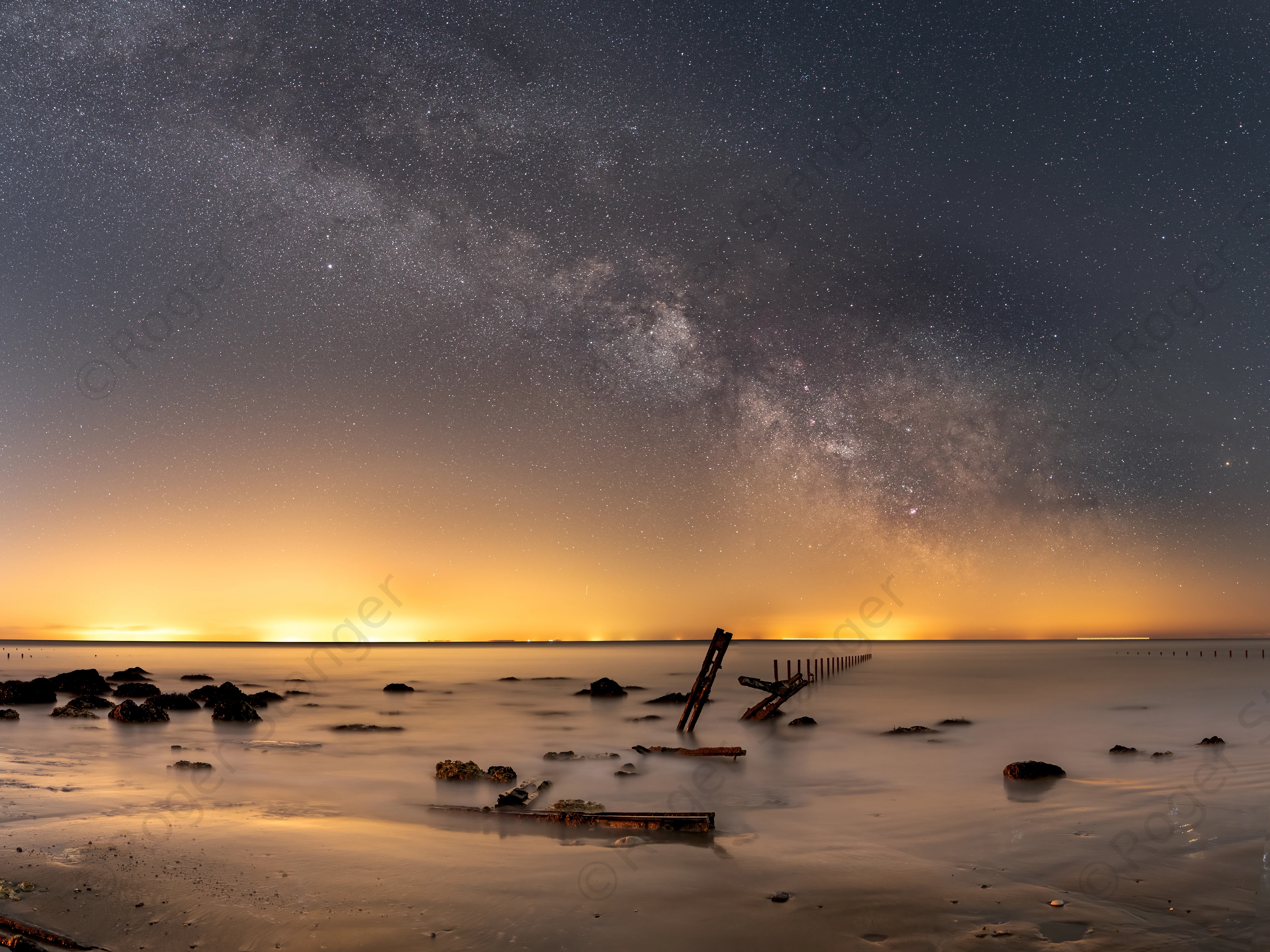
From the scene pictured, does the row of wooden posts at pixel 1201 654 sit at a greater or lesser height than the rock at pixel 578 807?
greater

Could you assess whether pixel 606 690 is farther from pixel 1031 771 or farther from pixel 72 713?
pixel 1031 771

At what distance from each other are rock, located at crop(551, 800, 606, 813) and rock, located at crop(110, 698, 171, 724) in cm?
2179

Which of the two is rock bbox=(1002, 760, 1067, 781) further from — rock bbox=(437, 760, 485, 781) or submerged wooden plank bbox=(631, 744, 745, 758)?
rock bbox=(437, 760, 485, 781)

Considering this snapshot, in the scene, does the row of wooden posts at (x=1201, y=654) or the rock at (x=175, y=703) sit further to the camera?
the row of wooden posts at (x=1201, y=654)

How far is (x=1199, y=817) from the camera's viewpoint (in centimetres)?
1503

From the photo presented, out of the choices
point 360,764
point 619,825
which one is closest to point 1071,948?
point 619,825

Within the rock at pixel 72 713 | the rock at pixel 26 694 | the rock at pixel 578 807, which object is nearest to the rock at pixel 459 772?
the rock at pixel 578 807

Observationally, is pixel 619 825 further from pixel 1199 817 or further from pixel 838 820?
pixel 1199 817

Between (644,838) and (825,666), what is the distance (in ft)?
215

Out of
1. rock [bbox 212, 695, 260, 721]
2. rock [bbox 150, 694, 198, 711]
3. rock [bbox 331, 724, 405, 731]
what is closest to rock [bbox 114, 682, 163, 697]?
rock [bbox 150, 694, 198, 711]

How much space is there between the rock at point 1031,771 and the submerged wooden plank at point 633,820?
927 cm

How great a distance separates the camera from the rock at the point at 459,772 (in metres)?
19.8

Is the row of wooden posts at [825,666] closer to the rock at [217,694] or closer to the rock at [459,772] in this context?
the rock at [217,694]

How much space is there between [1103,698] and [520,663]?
82.0 metres
